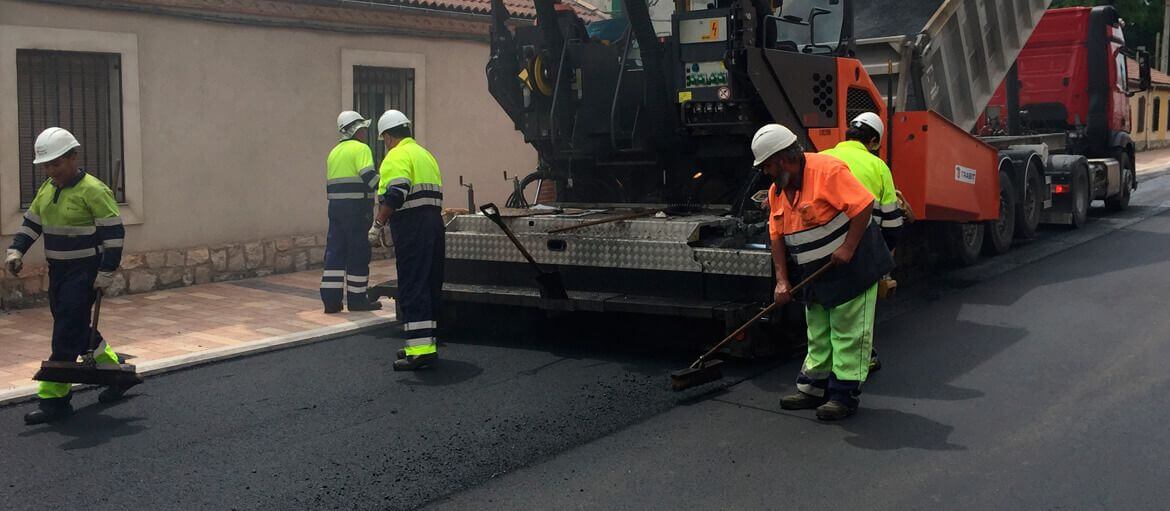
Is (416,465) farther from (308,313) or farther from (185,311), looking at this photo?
(185,311)

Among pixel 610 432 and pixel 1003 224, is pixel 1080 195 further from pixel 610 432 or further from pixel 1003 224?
pixel 610 432

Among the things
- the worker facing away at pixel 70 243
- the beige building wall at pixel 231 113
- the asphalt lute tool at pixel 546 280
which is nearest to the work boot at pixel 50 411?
the worker facing away at pixel 70 243

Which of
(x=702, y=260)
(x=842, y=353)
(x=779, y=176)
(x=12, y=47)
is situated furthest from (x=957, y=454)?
(x=12, y=47)

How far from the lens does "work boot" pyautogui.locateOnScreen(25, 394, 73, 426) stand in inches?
243

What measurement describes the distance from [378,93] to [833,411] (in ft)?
28.6

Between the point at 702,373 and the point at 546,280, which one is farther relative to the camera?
the point at 546,280

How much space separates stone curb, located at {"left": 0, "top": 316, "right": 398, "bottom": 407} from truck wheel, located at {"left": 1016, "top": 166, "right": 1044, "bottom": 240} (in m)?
7.57

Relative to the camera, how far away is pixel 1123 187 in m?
16.8

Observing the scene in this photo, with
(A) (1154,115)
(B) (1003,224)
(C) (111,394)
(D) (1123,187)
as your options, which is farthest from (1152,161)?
(C) (111,394)

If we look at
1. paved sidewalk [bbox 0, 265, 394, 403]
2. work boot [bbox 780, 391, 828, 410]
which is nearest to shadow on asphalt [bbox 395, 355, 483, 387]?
paved sidewalk [bbox 0, 265, 394, 403]

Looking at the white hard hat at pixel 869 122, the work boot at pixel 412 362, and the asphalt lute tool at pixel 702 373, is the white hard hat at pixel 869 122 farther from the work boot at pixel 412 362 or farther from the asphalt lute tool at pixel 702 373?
the work boot at pixel 412 362

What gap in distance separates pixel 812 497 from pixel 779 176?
1845 mm

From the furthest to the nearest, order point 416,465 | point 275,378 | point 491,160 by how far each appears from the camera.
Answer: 1. point 491,160
2. point 275,378
3. point 416,465

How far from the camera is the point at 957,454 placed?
5.28m
